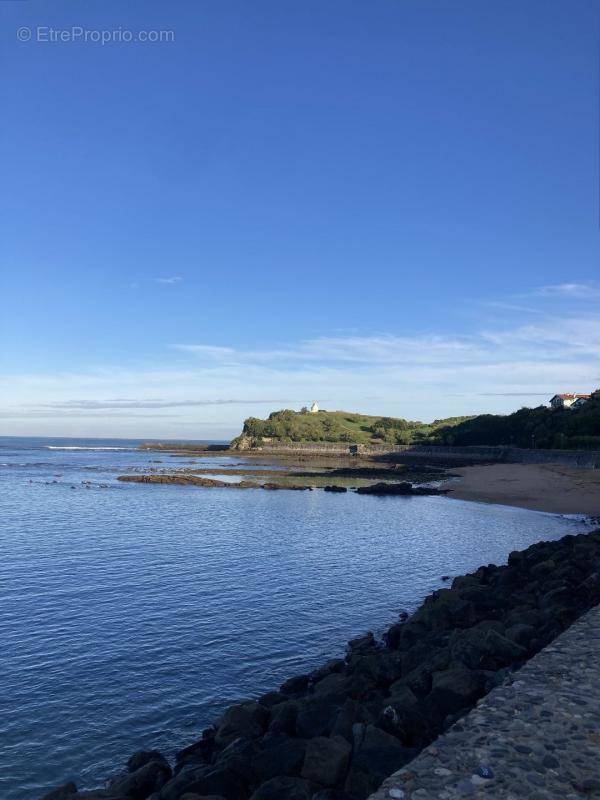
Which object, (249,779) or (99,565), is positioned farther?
(99,565)

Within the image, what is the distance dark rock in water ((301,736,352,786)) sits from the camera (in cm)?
746

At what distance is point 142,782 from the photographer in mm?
8328

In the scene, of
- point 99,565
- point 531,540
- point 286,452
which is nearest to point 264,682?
point 99,565

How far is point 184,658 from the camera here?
45.5 ft

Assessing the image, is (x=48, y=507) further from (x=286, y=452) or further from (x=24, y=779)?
(x=286, y=452)

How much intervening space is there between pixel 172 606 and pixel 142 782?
9734 millimetres

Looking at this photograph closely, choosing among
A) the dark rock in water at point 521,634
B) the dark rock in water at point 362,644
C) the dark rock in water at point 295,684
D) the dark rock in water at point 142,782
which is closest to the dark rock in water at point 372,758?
the dark rock in water at point 142,782

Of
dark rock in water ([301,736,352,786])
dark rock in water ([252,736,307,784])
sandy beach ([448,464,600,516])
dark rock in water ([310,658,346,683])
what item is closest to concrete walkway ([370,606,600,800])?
dark rock in water ([301,736,352,786])

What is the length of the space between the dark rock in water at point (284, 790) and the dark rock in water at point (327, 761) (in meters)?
0.31

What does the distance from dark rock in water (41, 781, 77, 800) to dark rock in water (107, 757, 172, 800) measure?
517mm

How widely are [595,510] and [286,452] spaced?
127717 mm

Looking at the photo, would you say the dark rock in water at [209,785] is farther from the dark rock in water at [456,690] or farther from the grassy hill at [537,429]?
the grassy hill at [537,429]

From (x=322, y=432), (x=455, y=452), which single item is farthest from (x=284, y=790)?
(x=322, y=432)

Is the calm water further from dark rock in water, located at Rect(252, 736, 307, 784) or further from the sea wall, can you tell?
the sea wall
